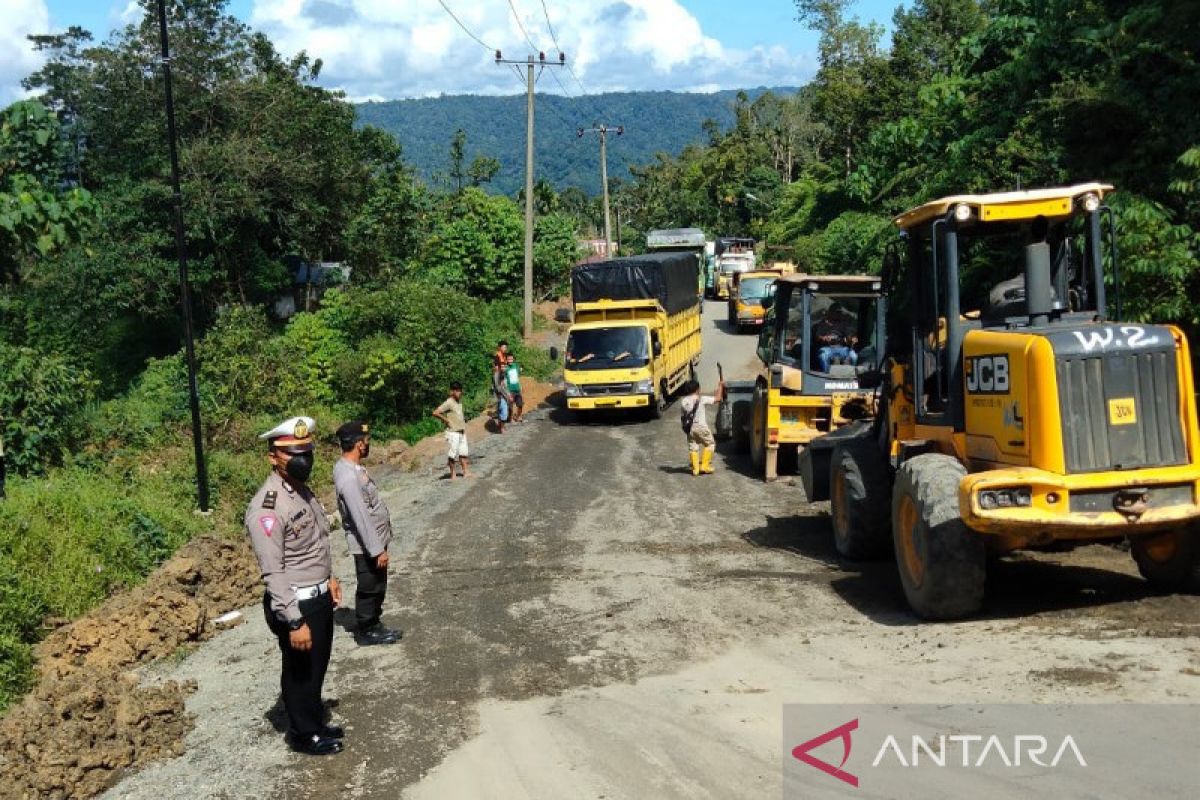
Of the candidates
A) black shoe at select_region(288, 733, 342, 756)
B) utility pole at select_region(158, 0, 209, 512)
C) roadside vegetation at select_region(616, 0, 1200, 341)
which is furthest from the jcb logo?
utility pole at select_region(158, 0, 209, 512)

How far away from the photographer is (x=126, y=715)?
7020mm

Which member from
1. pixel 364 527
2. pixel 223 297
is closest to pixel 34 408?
pixel 364 527

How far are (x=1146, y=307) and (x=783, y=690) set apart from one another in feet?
23.0

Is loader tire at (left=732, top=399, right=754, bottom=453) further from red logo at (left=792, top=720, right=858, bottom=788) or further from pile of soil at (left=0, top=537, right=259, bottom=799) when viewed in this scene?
red logo at (left=792, top=720, right=858, bottom=788)

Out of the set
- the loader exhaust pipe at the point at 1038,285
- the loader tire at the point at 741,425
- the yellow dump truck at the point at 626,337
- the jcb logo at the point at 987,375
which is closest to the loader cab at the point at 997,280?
the loader exhaust pipe at the point at 1038,285

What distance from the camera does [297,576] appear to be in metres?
6.20

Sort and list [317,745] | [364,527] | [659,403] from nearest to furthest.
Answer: [317,745] → [364,527] → [659,403]

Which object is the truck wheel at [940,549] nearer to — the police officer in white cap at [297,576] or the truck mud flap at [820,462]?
the truck mud flap at [820,462]

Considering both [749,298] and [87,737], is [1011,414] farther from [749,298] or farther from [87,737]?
[749,298]

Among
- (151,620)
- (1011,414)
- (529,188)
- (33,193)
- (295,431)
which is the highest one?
(529,188)

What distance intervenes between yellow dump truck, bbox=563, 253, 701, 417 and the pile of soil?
11856 mm

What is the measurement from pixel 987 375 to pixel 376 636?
4.98m

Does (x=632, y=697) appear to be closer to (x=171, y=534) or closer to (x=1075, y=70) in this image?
(x=171, y=534)

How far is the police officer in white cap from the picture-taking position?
6.09 metres
